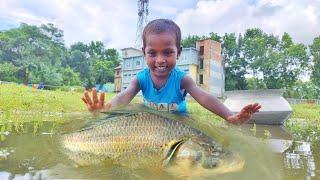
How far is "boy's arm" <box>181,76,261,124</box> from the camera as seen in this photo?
2.70m

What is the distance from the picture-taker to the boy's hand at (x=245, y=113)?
262cm

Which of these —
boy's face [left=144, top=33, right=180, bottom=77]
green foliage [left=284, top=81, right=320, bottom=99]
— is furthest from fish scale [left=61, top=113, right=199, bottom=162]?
green foliage [left=284, top=81, right=320, bottom=99]

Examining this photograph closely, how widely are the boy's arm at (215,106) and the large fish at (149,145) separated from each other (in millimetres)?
806

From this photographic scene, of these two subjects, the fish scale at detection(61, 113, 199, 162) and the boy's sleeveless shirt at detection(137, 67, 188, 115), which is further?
the boy's sleeveless shirt at detection(137, 67, 188, 115)

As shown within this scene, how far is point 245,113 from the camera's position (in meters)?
2.69

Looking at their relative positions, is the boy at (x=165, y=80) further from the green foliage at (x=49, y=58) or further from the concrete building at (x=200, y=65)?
the green foliage at (x=49, y=58)

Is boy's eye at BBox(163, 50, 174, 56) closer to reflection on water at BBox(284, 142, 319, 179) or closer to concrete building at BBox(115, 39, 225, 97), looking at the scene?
reflection on water at BBox(284, 142, 319, 179)

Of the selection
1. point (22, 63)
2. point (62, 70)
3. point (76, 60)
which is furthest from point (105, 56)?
point (22, 63)

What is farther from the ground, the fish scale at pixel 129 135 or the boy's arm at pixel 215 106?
the boy's arm at pixel 215 106

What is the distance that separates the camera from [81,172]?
7.07 feet

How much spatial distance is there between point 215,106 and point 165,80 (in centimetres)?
53

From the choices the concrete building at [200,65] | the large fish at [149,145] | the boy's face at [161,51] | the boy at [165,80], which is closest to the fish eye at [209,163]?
the large fish at [149,145]

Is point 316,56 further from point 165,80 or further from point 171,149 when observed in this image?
point 171,149

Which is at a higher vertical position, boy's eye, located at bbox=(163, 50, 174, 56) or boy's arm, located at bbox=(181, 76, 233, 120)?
boy's eye, located at bbox=(163, 50, 174, 56)
